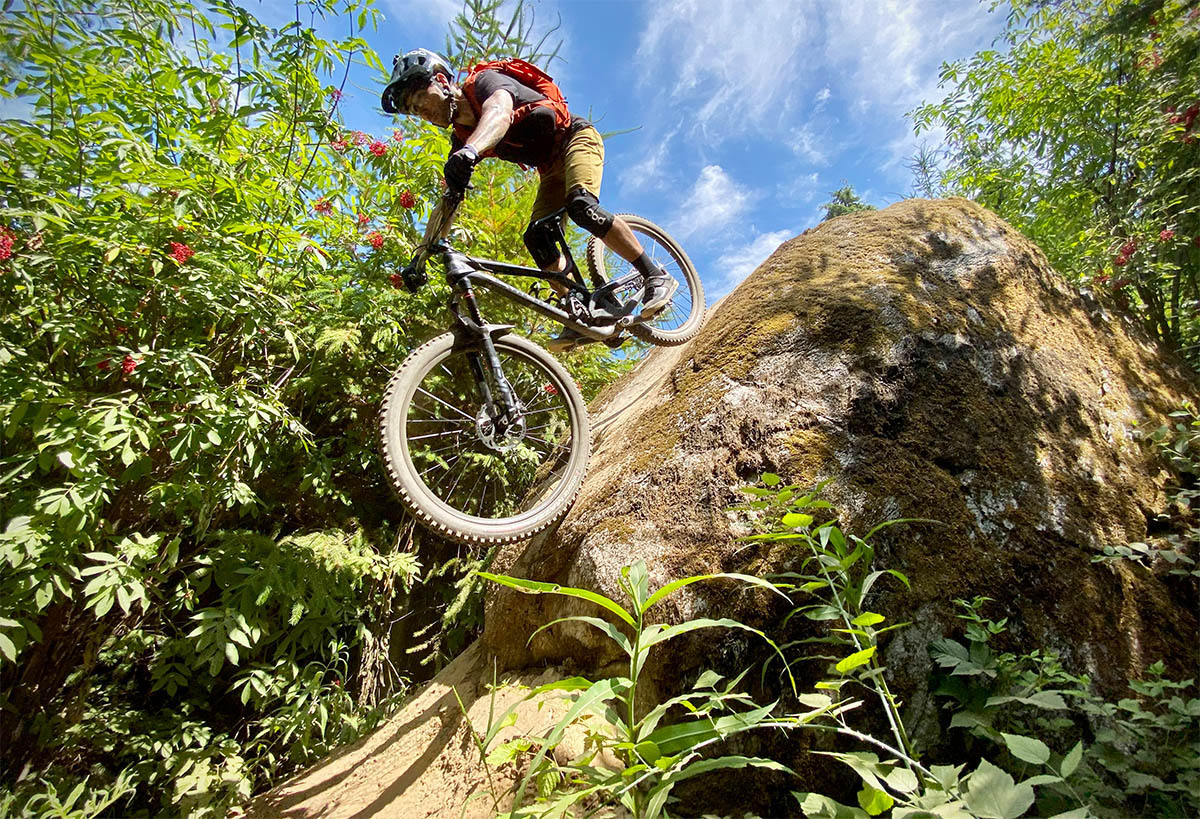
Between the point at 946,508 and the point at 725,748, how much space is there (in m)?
0.99

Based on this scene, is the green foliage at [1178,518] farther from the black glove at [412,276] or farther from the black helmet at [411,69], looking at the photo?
the black helmet at [411,69]

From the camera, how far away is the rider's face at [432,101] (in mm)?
2580

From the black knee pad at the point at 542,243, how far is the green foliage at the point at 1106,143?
3.28 meters

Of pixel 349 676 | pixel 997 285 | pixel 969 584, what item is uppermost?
pixel 997 285

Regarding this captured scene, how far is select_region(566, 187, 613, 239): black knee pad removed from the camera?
9.30 feet

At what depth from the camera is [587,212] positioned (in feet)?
9.32

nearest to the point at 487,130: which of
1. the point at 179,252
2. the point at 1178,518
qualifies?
the point at 179,252

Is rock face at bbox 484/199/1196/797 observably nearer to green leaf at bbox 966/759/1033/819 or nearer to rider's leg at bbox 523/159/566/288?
green leaf at bbox 966/759/1033/819

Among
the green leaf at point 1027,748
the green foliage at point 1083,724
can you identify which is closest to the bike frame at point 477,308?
the green foliage at point 1083,724

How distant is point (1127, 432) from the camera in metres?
2.05

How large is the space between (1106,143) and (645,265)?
14.9 feet

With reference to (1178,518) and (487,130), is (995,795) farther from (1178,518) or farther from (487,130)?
(487,130)

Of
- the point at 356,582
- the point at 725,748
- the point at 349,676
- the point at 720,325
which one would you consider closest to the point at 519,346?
the point at 720,325

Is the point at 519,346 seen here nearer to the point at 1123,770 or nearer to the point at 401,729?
the point at 401,729
